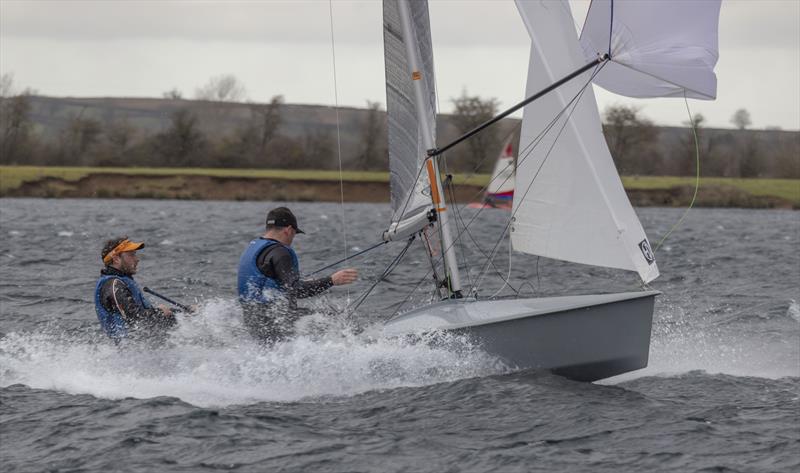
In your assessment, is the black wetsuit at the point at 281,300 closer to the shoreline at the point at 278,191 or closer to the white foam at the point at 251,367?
the white foam at the point at 251,367

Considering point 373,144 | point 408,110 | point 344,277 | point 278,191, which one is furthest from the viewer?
point 373,144

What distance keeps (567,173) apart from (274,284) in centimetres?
271

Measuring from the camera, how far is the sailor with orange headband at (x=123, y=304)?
365 inches

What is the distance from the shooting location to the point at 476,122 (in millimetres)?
72188

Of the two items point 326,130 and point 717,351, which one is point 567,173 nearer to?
point 717,351

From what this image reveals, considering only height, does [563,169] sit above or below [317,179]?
below

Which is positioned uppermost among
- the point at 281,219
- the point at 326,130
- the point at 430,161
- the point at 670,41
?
the point at 326,130

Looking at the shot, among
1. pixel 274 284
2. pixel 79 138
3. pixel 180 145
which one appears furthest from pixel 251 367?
pixel 79 138

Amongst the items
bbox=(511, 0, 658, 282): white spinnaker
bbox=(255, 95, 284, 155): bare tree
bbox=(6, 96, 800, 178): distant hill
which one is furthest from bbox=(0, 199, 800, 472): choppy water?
bbox=(255, 95, 284, 155): bare tree

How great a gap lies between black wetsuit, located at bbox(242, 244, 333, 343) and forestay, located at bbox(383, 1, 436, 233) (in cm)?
143

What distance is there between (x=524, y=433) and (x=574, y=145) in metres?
2.85

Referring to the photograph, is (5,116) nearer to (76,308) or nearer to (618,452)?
(76,308)

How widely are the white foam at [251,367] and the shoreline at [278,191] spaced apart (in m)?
48.2

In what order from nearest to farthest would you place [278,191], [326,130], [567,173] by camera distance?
1. [567,173]
2. [278,191]
3. [326,130]
